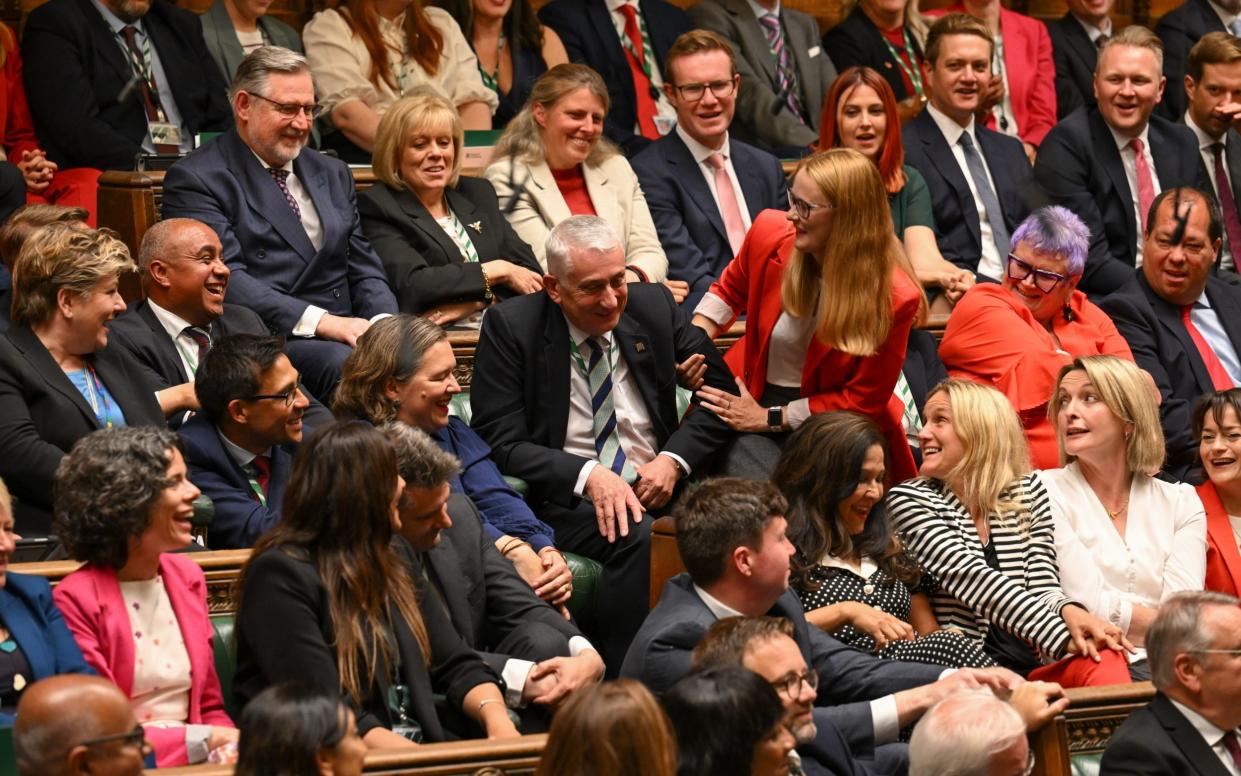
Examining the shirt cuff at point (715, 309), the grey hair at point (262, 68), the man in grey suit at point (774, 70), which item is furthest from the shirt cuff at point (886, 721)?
the man in grey suit at point (774, 70)

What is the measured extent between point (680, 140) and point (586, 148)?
0.39m

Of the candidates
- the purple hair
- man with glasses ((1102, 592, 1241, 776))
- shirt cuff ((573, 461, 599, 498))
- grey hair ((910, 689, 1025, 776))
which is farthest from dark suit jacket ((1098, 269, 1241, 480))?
grey hair ((910, 689, 1025, 776))

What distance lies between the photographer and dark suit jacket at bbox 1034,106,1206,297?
A: 18.3 ft

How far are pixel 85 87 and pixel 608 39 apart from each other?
1733mm

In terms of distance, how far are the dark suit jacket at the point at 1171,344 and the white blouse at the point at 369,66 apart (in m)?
2.03

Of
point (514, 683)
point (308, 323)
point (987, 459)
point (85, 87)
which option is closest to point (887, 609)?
point (987, 459)

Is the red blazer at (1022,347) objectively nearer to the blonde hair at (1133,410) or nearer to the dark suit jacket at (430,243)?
the blonde hair at (1133,410)

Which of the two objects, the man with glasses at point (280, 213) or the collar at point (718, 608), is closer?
the collar at point (718, 608)

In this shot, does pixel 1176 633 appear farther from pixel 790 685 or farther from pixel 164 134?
pixel 164 134

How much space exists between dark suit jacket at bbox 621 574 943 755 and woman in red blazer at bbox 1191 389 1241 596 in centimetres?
98

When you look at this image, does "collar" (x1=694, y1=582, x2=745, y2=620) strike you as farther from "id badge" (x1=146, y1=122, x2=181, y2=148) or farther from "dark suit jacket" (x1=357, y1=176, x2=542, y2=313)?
"id badge" (x1=146, y1=122, x2=181, y2=148)

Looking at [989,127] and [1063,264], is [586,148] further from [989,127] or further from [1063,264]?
[989,127]

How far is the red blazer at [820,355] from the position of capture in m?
4.21

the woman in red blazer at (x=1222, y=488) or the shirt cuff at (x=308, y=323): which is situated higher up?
the shirt cuff at (x=308, y=323)
